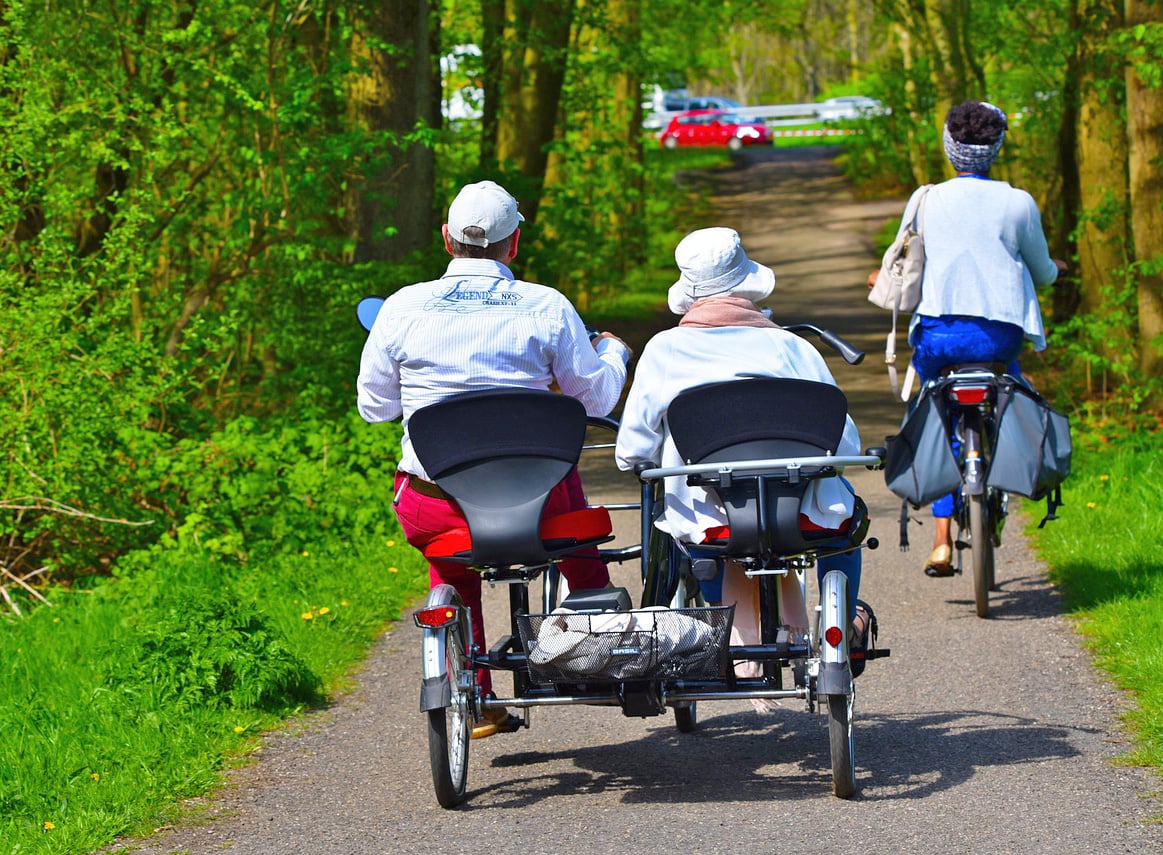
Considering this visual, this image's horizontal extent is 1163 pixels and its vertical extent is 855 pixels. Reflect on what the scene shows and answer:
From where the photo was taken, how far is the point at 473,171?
51.9 ft

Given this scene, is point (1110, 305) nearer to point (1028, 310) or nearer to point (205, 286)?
point (1028, 310)

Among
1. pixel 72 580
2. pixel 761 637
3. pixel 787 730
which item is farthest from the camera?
pixel 72 580

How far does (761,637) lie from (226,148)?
858 centimetres

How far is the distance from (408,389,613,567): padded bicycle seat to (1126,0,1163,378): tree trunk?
7.81m

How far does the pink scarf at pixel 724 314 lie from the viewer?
516 cm

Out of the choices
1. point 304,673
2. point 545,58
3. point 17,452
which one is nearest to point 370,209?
point 17,452

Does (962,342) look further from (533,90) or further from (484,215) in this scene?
(533,90)

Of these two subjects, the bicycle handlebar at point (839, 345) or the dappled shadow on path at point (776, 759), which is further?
the dappled shadow on path at point (776, 759)

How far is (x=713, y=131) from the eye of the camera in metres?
52.7

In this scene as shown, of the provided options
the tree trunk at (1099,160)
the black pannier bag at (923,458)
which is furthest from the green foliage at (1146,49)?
the black pannier bag at (923,458)

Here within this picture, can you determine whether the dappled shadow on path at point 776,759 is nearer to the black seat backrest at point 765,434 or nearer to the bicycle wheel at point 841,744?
the bicycle wheel at point 841,744

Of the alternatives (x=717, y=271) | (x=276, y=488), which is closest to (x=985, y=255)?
(x=717, y=271)

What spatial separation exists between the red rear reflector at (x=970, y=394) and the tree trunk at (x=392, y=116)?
561 centimetres

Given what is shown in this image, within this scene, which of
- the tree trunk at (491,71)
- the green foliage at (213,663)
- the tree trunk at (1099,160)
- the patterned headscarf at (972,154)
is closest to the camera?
the green foliage at (213,663)
